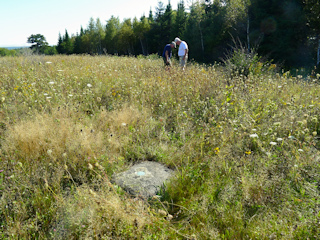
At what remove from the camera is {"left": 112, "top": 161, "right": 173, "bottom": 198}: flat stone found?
2395mm

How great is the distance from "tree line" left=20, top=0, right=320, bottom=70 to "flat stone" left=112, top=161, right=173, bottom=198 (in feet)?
17.5

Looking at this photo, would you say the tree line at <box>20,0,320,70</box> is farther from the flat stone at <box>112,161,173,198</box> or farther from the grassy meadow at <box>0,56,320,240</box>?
the flat stone at <box>112,161,173,198</box>

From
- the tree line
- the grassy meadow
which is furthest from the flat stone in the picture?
the tree line

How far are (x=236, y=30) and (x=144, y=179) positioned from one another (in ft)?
65.1

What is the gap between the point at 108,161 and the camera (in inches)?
105

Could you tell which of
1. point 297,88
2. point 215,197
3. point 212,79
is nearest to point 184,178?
point 215,197

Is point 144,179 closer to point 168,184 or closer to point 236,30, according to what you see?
point 168,184

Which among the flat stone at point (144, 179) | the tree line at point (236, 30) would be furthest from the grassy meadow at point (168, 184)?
the tree line at point (236, 30)

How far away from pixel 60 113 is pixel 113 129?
976 mm

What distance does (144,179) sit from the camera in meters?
2.54

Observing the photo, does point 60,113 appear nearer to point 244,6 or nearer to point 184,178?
point 184,178

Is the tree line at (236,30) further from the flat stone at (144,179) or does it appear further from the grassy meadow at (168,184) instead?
the flat stone at (144,179)

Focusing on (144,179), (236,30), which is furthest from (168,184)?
(236,30)

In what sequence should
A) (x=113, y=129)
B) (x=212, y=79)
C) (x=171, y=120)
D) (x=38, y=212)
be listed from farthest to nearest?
(x=212, y=79) → (x=171, y=120) → (x=113, y=129) → (x=38, y=212)
